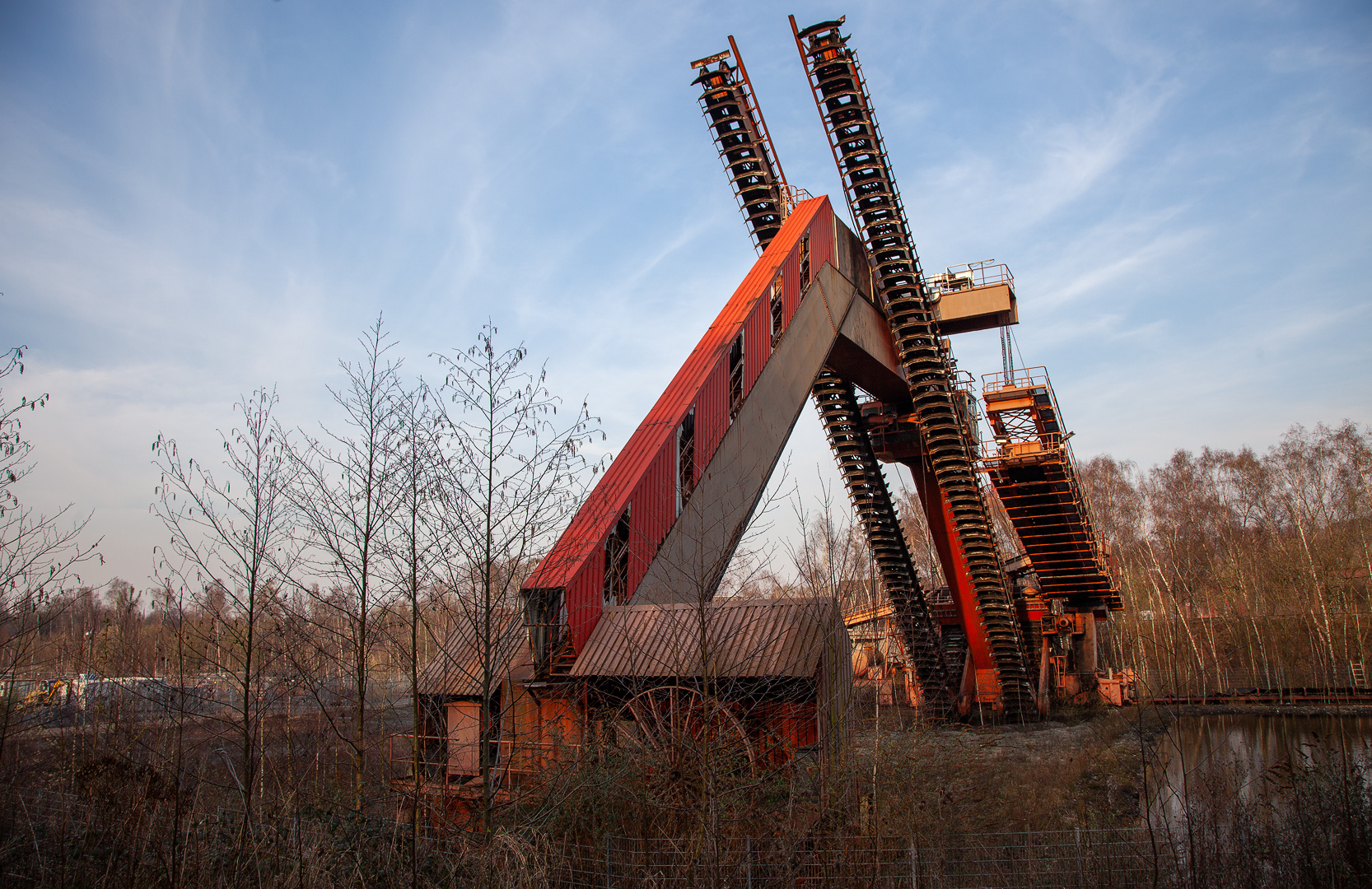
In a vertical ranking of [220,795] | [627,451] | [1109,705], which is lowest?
[1109,705]

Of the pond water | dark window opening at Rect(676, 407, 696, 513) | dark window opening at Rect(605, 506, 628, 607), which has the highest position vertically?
dark window opening at Rect(676, 407, 696, 513)

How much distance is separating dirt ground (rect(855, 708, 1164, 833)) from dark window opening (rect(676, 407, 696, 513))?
169 inches

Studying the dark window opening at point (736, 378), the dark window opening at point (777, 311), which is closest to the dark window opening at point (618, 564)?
the dark window opening at point (736, 378)

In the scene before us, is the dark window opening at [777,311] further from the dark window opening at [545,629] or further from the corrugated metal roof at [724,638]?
the dark window opening at [545,629]

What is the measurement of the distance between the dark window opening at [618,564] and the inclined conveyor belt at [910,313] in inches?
378

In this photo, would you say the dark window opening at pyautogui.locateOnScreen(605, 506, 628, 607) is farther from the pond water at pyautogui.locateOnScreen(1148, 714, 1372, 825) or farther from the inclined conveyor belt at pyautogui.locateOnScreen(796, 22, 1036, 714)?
the inclined conveyor belt at pyautogui.locateOnScreen(796, 22, 1036, 714)

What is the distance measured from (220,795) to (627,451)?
701 cm

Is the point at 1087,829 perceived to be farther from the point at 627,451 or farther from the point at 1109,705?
the point at 1109,705

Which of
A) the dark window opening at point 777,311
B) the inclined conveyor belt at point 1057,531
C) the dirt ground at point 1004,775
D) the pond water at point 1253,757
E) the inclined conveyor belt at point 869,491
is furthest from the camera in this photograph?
the inclined conveyor belt at point 869,491

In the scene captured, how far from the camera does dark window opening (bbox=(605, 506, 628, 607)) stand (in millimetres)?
11188

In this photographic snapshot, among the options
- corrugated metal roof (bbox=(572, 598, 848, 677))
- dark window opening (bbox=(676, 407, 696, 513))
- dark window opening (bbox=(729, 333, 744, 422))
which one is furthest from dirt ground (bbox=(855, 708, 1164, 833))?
dark window opening (bbox=(729, 333, 744, 422))

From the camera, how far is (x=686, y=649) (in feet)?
30.5

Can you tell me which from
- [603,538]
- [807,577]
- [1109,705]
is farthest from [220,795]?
[1109,705]

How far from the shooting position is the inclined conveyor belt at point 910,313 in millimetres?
16969
